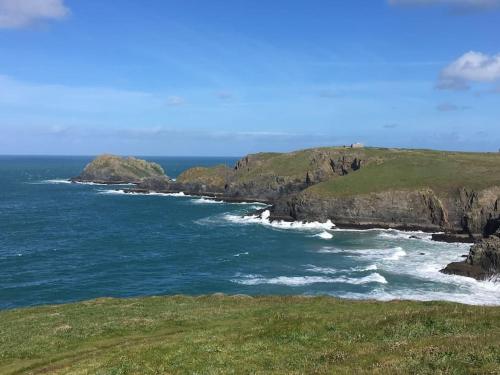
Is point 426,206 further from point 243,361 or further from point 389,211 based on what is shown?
point 243,361

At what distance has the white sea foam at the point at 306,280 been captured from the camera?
70.0 metres

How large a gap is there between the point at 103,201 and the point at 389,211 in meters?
101

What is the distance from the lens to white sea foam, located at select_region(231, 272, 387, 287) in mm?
70000

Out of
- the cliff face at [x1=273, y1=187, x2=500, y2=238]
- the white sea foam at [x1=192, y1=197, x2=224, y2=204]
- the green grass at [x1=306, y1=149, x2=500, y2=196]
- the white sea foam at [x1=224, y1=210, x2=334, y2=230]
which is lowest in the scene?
the white sea foam at [x1=224, y1=210, x2=334, y2=230]

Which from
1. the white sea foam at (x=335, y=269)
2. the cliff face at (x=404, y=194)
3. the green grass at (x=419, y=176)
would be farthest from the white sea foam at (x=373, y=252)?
the green grass at (x=419, y=176)

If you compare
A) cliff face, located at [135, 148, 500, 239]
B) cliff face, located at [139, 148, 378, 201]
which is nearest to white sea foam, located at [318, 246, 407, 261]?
cliff face, located at [135, 148, 500, 239]

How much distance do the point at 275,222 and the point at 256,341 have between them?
4131 inches

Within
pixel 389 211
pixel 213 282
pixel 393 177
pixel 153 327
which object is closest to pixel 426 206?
pixel 389 211

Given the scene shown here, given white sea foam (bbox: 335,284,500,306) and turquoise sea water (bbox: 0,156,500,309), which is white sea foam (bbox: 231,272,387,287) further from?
white sea foam (bbox: 335,284,500,306)

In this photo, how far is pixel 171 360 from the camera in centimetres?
2109

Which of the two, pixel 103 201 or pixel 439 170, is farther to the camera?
pixel 103 201

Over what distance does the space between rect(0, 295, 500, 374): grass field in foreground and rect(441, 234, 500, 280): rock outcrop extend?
129 feet

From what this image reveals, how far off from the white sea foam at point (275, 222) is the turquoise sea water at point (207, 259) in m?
0.51

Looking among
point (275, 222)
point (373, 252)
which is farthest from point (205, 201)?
point (373, 252)
